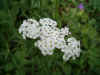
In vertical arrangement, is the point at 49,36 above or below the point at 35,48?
above

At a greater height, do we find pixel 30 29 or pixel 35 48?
pixel 30 29

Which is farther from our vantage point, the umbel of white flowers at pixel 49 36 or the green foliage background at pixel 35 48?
the green foliage background at pixel 35 48

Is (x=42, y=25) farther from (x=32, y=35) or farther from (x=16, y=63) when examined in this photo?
(x=16, y=63)

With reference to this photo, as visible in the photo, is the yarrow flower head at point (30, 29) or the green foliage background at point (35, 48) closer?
the yarrow flower head at point (30, 29)

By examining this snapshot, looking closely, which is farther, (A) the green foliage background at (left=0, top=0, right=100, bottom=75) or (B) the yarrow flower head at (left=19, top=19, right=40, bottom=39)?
(A) the green foliage background at (left=0, top=0, right=100, bottom=75)
